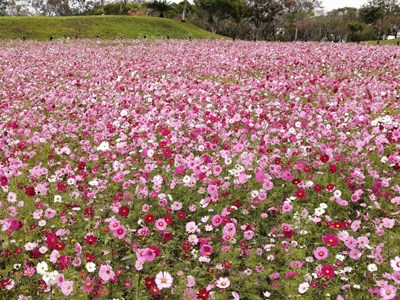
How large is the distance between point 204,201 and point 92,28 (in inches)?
1638

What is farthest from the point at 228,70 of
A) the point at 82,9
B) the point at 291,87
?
the point at 82,9

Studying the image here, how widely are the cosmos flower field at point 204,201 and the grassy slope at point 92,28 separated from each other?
1302 inches

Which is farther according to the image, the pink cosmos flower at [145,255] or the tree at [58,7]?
the tree at [58,7]

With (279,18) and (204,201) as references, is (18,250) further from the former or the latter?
(279,18)

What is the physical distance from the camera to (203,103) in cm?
914

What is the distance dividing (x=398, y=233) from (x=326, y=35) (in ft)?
218

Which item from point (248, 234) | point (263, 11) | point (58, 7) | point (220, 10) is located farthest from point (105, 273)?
point (58, 7)

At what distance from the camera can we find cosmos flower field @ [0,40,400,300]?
148 inches

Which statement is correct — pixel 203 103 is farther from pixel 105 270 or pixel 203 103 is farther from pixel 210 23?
pixel 210 23

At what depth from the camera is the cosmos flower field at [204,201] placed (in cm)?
377

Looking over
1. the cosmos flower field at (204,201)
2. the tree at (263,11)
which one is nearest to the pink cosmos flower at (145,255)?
the cosmos flower field at (204,201)

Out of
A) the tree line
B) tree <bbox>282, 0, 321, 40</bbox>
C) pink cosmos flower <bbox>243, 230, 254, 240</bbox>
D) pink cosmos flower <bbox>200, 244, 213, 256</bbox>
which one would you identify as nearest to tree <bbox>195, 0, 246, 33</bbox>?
the tree line

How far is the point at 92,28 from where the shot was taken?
1661 inches

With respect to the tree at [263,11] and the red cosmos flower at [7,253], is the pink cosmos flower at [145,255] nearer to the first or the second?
the red cosmos flower at [7,253]
